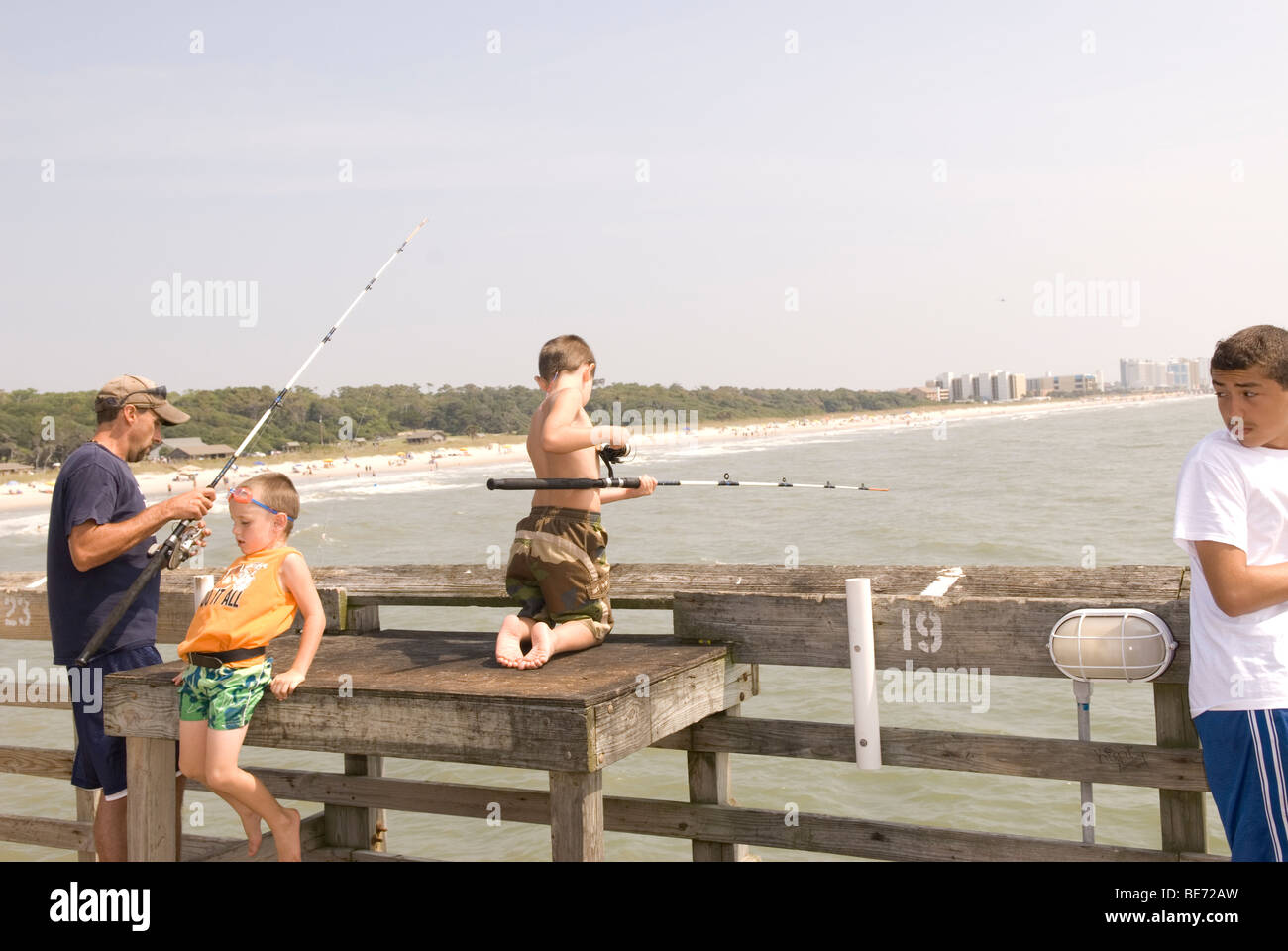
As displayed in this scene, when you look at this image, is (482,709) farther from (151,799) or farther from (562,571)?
(151,799)

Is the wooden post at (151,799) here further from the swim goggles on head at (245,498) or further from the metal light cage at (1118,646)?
the metal light cage at (1118,646)

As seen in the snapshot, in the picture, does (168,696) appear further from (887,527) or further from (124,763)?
(887,527)

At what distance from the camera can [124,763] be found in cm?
417

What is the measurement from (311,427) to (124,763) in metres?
97.7

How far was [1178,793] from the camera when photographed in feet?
11.1

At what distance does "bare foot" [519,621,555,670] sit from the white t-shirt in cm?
181

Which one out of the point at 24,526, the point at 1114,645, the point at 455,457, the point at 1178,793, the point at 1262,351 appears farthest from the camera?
the point at 455,457

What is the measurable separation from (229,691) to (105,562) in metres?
0.83

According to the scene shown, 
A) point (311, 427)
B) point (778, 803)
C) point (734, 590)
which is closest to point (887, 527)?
point (778, 803)

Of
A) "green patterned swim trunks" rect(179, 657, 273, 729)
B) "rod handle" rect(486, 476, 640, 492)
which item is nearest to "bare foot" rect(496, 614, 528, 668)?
"rod handle" rect(486, 476, 640, 492)

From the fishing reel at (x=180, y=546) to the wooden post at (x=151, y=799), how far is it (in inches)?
26.8

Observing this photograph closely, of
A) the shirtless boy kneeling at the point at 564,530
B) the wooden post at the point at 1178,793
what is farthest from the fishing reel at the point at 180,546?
the wooden post at the point at 1178,793

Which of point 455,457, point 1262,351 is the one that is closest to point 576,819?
point 1262,351
